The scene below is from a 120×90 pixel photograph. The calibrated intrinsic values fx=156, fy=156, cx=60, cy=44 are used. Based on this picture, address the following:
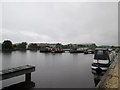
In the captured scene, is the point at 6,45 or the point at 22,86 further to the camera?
the point at 6,45

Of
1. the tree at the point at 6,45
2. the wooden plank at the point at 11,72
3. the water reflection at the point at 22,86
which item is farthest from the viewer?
the tree at the point at 6,45

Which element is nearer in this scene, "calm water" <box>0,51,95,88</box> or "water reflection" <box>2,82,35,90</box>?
"water reflection" <box>2,82,35,90</box>

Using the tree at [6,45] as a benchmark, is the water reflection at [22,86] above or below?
below

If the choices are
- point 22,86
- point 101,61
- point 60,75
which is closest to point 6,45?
point 60,75

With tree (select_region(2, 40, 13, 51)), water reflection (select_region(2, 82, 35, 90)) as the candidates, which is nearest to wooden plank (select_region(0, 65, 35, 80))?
water reflection (select_region(2, 82, 35, 90))

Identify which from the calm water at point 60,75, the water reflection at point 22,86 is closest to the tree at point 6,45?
the calm water at point 60,75

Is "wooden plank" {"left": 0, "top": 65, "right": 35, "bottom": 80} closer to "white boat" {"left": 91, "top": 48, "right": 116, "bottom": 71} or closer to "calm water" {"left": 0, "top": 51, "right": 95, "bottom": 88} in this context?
"calm water" {"left": 0, "top": 51, "right": 95, "bottom": 88}

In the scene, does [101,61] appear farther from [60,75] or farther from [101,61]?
[60,75]

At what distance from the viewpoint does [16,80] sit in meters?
12.6

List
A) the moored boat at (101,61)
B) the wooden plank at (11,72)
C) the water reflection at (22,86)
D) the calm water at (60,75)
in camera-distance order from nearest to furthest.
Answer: the wooden plank at (11,72) → the water reflection at (22,86) → the calm water at (60,75) → the moored boat at (101,61)

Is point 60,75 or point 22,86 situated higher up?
point 22,86

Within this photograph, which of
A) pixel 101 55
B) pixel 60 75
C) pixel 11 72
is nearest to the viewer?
pixel 11 72

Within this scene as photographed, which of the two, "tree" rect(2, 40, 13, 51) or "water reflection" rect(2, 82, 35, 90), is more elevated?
"tree" rect(2, 40, 13, 51)

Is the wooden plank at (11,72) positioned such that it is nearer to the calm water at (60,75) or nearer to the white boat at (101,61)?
the calm water at (60,75)
